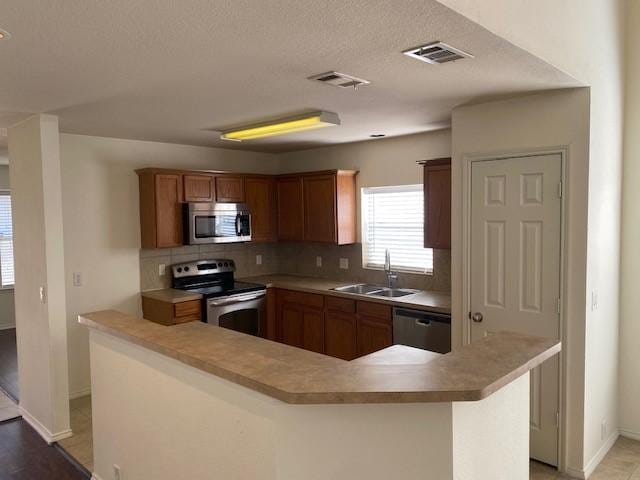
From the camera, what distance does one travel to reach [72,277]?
4484mm

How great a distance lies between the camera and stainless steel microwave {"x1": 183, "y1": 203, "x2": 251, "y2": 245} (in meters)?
4.84

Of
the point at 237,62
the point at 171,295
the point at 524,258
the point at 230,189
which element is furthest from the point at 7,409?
the point at 524,258

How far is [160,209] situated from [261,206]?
1263mm

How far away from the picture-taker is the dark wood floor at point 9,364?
478cm

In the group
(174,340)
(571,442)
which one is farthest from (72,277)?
(571,442)

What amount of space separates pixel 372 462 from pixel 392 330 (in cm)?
267

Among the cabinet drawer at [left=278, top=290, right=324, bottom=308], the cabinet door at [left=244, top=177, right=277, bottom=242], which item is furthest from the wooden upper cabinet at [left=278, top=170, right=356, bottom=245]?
the cabinet drawer at [left=278, top=290, right=324, bottom=308]

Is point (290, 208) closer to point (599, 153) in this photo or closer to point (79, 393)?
point (79, 393)

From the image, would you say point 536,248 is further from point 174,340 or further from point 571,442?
point 174,340

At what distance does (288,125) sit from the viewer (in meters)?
3.76

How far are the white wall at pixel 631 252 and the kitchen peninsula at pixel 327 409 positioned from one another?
6.46 ft

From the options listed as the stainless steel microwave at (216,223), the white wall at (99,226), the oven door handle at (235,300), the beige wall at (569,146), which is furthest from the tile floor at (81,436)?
the beige wall at (569,146)

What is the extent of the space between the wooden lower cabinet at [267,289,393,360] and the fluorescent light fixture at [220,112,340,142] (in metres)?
1.67

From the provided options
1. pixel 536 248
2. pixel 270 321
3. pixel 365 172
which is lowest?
pixel 270 321
